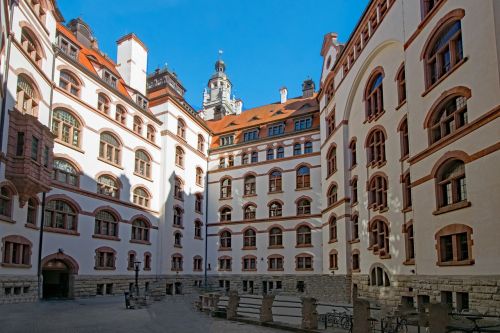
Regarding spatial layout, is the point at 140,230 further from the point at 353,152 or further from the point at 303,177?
the point at 353,152

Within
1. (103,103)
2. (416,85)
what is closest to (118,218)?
(103,103)

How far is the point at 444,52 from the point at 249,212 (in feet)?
90.5

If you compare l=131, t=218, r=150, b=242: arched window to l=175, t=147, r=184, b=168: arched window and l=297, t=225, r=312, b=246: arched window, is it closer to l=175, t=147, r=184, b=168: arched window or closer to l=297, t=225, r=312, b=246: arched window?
l=175, t=147, r=184, b=168: arched window

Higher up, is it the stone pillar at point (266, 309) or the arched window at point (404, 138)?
the arched window at point (404, 138)

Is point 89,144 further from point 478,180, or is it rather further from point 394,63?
point 478,180

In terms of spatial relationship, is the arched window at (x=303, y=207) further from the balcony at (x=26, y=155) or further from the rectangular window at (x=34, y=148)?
the rectangular window at (x=34, y=148)

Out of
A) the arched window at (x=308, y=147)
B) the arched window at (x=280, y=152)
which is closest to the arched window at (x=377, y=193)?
the arched window at (x=308, y=147)

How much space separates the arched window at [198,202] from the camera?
43688mm

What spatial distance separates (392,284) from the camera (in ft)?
75.6

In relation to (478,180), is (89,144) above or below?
above

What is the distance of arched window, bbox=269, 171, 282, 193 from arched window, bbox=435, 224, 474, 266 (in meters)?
24.8

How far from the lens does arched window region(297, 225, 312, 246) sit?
40.3 metres

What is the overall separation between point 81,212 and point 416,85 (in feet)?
72.2

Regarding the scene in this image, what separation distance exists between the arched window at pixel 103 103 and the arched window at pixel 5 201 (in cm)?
1143
